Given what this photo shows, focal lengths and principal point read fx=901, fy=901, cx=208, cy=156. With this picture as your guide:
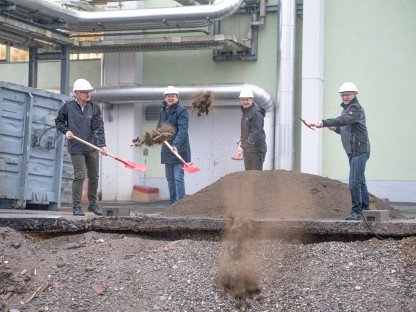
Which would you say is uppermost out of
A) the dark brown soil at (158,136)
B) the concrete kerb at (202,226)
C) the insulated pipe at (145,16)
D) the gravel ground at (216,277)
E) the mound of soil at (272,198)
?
the insulated pipe at (145,16)

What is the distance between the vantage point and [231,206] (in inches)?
482

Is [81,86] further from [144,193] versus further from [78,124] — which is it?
[144,193]

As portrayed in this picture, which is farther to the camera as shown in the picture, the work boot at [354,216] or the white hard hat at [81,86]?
the white hard hat at [81,86]

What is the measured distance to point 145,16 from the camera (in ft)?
72.8

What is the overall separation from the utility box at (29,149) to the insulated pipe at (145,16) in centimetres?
445

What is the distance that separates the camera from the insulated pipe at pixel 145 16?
21652mm

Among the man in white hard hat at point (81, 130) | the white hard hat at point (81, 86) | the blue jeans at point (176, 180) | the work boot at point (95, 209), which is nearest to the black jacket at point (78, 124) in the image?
the man in white hard hat at point (81, 130)

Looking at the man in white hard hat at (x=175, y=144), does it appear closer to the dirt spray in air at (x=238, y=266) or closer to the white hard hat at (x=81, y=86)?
the white hard hat at (x=81, y=86)

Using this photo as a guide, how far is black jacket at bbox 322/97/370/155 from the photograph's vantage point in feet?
36.7

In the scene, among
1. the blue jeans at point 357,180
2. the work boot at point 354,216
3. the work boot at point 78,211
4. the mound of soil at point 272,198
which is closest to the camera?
the work boot at point 354,216

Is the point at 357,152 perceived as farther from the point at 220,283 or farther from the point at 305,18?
the point at 305,18

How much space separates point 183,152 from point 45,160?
13.6 feet

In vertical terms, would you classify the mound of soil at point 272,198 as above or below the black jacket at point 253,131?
below

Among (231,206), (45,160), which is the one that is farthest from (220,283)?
(45,160)
